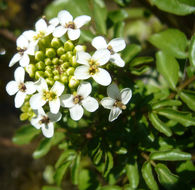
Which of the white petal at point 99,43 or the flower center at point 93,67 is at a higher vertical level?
the white petal at point 99,43

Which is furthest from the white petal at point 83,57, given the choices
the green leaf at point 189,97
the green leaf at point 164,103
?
the green leaf at point 189,97

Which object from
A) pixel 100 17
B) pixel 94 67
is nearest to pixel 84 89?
pixel 94 67

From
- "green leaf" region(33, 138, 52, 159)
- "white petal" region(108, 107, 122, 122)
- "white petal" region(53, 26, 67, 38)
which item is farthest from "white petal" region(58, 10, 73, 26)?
"green leaf" region(33, 138, 52, 159)

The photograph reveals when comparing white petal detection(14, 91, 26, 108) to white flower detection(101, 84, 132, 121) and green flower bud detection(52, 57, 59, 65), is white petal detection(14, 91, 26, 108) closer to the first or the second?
green flower bud detection(52, 57, 59, 65)

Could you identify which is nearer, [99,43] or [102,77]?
[102,77]

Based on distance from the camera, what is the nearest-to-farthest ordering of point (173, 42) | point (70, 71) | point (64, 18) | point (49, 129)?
point (70, 71)
point (49, 129)
point (64, 18)
point (173, 42)

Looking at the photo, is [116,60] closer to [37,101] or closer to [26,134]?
[37,101]

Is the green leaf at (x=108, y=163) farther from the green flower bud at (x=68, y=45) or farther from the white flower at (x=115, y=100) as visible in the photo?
the green flower bud at (x=68, y=45)
